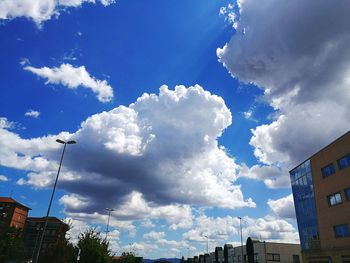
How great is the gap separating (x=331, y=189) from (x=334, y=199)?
124 centimetres

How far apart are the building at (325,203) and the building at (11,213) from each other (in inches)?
3950

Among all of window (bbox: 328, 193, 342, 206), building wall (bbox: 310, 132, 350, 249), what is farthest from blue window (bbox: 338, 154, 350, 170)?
window (bbox: 328, 193, 342, 206)

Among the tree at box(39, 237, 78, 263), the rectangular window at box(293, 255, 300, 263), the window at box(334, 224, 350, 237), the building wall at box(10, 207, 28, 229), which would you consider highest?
the building wall at box(10, 207, 28, 229)

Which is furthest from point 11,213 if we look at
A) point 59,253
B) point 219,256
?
point 59,253

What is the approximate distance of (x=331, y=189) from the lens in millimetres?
40594

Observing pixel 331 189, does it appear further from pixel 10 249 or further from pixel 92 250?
pixel 10 249

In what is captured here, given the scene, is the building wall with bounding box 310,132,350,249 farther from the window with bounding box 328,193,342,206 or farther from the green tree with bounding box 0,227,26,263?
the green tree with bounding box 0,227,26,263

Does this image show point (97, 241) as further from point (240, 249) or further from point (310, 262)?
point (240, 249)

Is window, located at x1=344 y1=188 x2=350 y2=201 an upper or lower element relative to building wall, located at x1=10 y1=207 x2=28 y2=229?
lower

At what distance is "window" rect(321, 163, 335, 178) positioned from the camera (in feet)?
133

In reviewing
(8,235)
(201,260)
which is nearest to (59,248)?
(8,235)

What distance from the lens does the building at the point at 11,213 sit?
115 metres

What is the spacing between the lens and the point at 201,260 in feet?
465

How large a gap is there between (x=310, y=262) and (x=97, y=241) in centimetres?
2889
